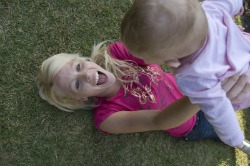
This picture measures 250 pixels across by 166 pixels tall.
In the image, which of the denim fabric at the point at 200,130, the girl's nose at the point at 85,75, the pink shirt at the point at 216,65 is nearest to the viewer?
the pink shirt at the point at 216,65

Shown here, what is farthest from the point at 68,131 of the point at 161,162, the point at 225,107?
the point at 225,107

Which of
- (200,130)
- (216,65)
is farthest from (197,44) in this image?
(200,130)

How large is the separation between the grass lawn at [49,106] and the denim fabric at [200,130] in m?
0.22

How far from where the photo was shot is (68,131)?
3.06 meters

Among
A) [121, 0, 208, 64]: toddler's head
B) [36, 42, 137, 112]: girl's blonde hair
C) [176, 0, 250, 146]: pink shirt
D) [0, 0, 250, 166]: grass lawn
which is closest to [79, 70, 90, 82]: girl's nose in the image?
[36, 42, 137, 112]: girl's blonde hair

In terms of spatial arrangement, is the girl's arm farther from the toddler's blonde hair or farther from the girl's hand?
the toddler's blonde hair

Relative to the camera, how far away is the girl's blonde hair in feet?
9.19

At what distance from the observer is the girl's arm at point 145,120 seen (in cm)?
242

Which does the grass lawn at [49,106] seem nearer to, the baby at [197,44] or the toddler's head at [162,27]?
the baby at [197,44]

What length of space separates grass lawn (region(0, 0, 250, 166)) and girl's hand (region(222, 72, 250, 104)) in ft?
3.60

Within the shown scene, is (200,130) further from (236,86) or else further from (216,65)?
(216,65)

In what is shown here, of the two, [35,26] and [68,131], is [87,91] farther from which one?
[35,26]

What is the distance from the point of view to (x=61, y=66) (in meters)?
2.76

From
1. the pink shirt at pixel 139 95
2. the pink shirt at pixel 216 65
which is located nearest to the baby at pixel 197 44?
the pink shirt at pixel 216 65
